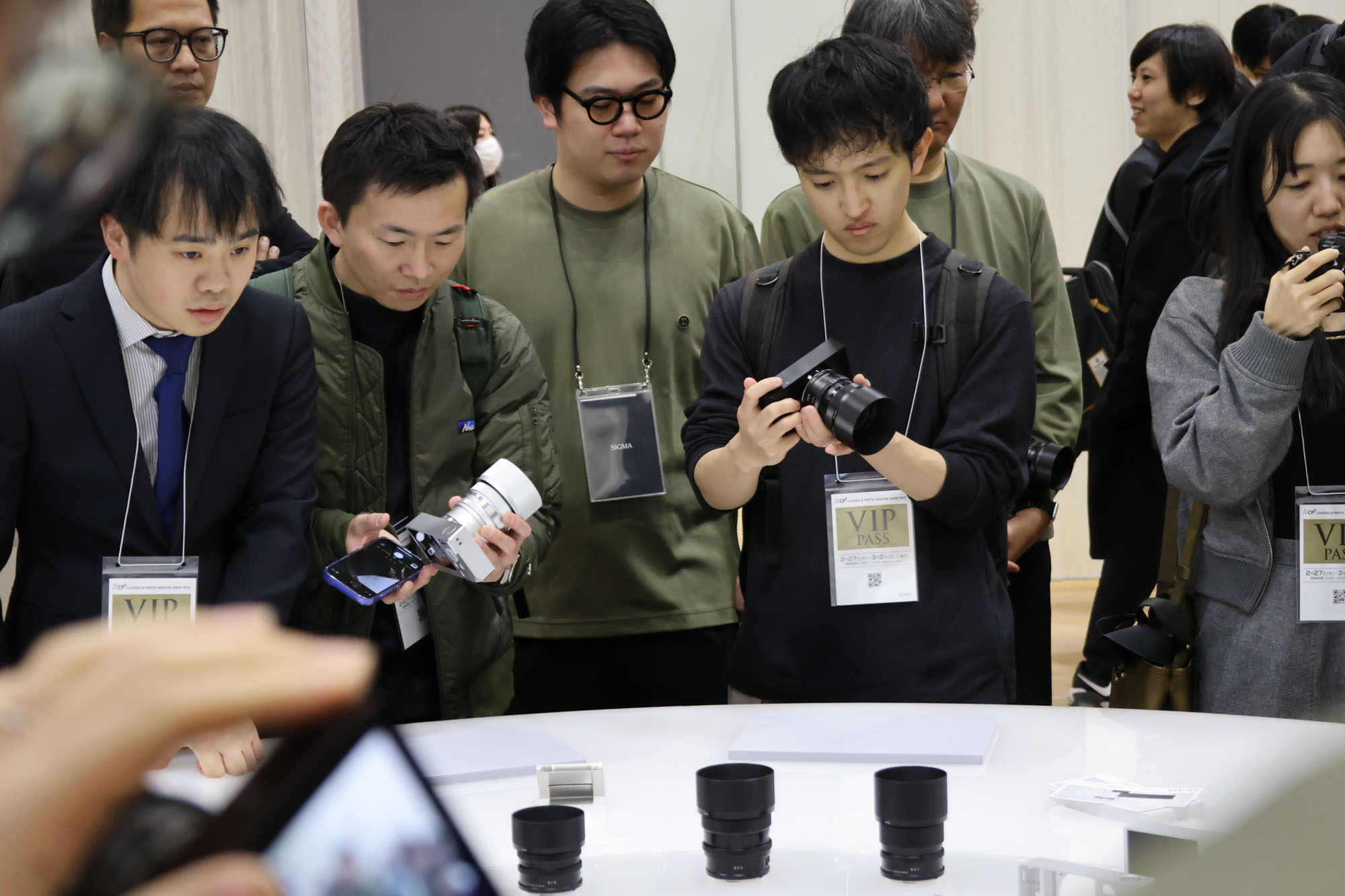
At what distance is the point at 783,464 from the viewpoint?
204 centimetres

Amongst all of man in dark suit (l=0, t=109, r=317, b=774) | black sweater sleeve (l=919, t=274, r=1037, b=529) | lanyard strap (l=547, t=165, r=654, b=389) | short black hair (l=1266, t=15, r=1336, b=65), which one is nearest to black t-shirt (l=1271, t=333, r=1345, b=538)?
black sweater sleeve (l=919, t=274, r=1037, b=529)

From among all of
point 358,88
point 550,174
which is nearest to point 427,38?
point 358,88

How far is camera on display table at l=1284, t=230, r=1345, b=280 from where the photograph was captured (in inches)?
79.7

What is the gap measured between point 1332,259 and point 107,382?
1786mm

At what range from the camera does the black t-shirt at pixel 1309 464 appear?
2076 millimetres

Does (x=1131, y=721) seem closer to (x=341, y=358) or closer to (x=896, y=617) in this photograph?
(x=896, y=617)

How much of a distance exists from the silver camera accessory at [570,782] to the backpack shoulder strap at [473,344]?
84cm

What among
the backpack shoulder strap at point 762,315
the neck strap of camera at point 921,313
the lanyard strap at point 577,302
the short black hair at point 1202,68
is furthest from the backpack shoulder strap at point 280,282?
Answer: the short black hair at point 1202,68

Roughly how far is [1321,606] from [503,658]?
1.28 m

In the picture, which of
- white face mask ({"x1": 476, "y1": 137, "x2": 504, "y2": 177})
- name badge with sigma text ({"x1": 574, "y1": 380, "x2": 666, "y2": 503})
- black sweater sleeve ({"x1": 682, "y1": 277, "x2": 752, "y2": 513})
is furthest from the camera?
white face mask ({"x1": 476, "y1": 137, "x2": 504, "y2": 177})

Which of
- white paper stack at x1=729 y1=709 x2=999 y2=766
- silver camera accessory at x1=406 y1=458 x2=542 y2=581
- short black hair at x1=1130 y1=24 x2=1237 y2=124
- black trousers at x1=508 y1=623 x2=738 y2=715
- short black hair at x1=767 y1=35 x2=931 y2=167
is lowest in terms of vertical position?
black trousers at x1=508 y1=623 x2=738 y2=715

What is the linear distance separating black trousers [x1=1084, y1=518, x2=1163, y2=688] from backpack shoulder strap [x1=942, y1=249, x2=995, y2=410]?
1.94 meters

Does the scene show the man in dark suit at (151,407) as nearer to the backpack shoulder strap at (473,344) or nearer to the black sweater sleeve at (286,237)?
the backpack shoulder strap at (473,344)

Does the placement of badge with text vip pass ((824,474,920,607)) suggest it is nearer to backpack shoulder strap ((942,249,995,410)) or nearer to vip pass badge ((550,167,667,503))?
backpack shoulder strap ((942,249,995,410))
